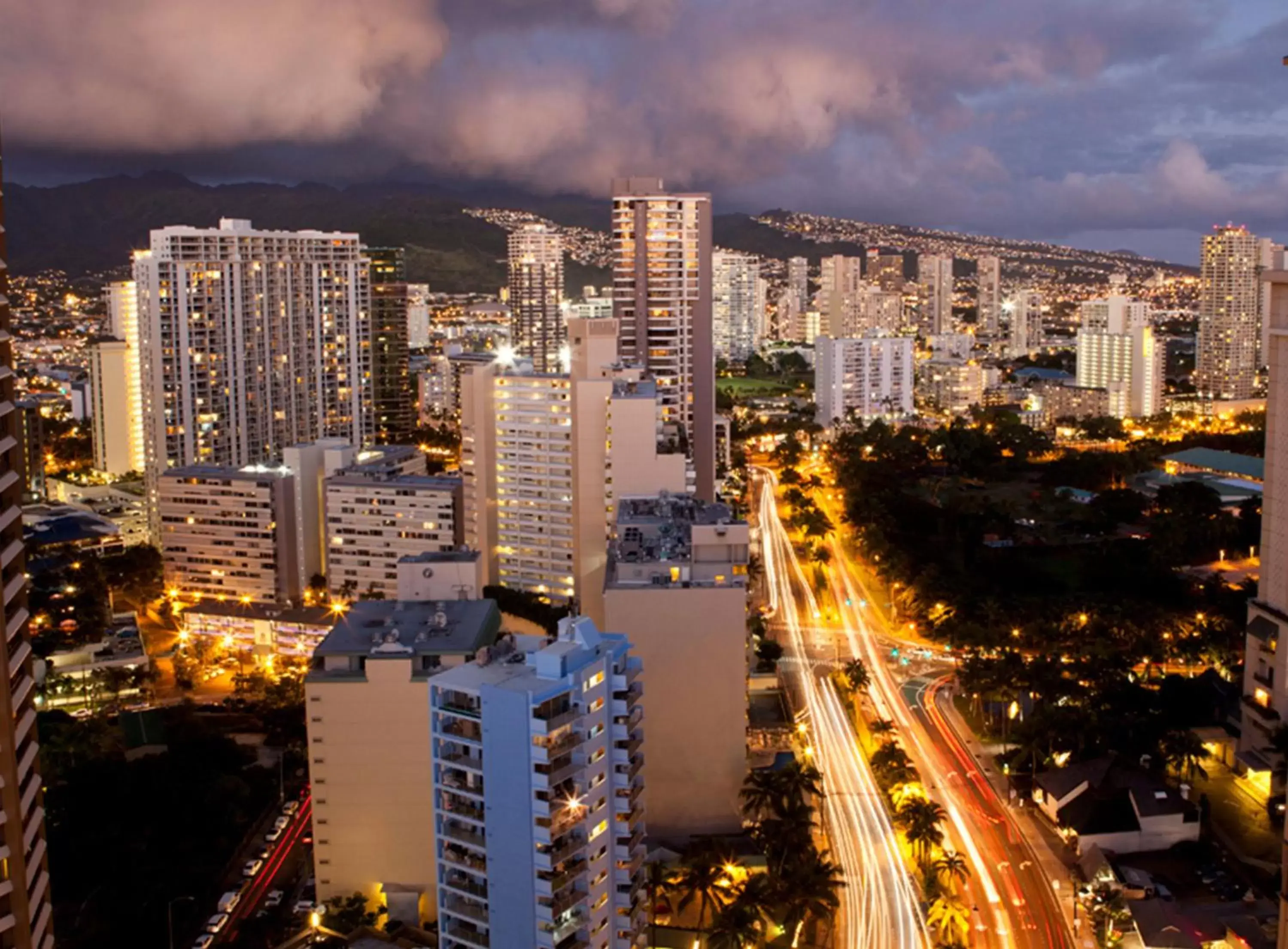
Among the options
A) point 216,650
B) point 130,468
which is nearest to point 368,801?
point 216,650

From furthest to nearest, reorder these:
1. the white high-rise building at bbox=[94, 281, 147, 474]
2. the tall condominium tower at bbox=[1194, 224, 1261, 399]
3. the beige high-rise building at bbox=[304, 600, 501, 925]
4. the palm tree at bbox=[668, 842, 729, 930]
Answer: the tall condominium tower at bbox=[1194, 224, 1261, 399]
the white high-rise building at bbox=[94, 281, 147, 474]
the beige high-rise building at bbox=[304, 600, 501, 925]
the palm tree at bbox=[668, 842, 729, 930]

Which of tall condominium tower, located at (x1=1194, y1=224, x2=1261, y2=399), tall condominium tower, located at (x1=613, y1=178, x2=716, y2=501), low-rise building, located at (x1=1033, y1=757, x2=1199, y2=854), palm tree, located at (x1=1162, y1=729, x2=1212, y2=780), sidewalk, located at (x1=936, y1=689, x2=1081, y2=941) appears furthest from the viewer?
tall condominium tower, located at (x1=1194, y1=224, x2=1261, y2=399)

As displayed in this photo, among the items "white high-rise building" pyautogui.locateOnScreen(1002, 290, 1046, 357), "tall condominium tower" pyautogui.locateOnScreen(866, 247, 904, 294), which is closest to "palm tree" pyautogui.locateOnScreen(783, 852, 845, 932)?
"white high-rise building" pyautogui.locateOnScreen(1002, 290, 1046, 357)

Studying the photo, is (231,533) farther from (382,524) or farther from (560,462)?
(560,462)

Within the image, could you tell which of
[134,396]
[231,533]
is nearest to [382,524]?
[231,533]

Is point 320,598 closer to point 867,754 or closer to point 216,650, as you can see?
point 216,650

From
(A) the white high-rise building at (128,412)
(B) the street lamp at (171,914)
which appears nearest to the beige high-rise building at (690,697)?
(B) the street lamp at (171,914)

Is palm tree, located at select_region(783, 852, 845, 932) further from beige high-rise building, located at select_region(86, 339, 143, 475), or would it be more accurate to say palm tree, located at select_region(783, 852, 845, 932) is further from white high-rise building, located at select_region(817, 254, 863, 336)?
white high-rise building, located at select_region(817, 254, 863, 336)
